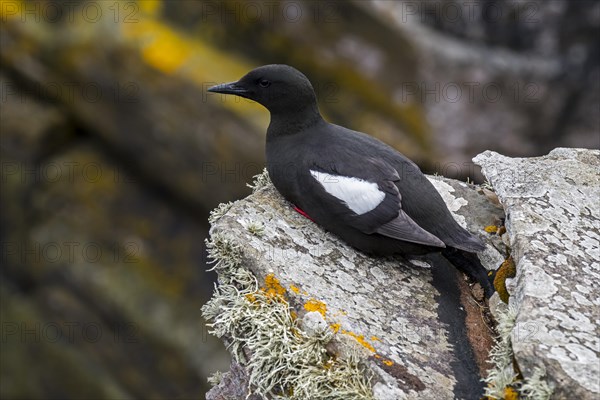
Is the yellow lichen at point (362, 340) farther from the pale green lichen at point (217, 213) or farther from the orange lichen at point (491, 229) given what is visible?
the orange lichen at point (491, 229)

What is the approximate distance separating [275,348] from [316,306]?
1.18ft

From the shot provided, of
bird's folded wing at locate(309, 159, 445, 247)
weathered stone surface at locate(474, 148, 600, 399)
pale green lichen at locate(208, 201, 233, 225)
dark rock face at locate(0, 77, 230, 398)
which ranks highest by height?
weathered stone surface at locate(474, 148, 600, 399)

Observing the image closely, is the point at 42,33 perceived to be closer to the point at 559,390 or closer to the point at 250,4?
the point at 250,4

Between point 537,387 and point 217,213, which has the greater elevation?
point 537,387

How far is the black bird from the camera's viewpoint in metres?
5.06

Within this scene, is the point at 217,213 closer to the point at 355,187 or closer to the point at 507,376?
the point at 355,187

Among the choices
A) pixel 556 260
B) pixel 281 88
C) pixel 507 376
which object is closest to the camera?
pixel 507 376

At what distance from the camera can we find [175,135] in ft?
36.9

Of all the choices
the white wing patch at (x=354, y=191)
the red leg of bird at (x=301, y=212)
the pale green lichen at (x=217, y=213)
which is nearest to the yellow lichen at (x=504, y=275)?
the white wing patch at (x=354, y=191)

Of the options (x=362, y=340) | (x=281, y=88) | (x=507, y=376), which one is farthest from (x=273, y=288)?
(x=281, y=88)

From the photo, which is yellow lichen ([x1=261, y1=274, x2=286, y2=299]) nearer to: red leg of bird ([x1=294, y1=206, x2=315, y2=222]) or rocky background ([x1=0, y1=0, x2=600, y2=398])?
red leg of bird ([x1=294, y1=206, x2=315, y2=222])

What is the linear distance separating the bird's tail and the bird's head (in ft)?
5.11

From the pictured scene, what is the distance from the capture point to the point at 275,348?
13.9ft

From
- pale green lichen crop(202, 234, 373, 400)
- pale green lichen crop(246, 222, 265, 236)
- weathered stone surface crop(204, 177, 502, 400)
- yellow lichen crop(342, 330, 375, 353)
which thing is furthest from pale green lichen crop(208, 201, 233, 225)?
yellow lichen crop(342, 330, 375, 353)
